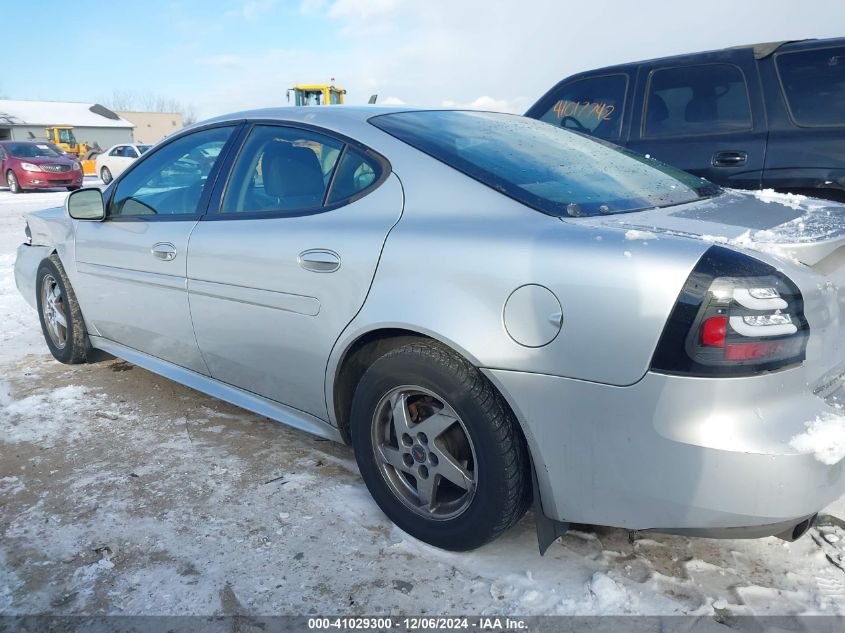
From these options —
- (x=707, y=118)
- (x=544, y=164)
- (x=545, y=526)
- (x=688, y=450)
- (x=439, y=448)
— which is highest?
(x=707, y=118)

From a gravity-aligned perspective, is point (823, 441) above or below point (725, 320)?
below

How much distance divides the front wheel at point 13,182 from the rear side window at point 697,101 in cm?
1862

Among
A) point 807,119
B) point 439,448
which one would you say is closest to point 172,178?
point 439,448

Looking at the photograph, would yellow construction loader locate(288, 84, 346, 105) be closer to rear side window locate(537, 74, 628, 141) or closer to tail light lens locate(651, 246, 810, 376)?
rear side window locate(537, 74, 628, 141)

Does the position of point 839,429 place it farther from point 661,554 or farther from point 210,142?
point 210,142

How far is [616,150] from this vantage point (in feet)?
9.62

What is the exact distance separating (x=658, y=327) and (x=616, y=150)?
148 centimetres

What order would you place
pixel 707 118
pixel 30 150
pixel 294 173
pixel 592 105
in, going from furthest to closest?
pixel 30 150
pixel 592 105
pixel 707 118
pixel 294 173

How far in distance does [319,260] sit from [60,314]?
252cm

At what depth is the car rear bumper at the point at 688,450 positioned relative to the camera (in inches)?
65.5

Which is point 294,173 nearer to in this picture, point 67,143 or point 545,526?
point 545,526

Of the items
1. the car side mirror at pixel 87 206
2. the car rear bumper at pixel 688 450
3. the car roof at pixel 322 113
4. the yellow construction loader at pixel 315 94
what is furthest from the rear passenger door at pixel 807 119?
the yellow construction loader at pixel 315 94

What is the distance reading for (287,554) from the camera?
2277 mm

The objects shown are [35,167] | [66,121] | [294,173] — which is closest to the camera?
[294,173]
